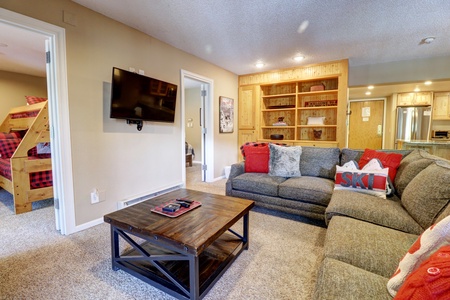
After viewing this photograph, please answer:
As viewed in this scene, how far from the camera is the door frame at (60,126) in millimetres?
2186

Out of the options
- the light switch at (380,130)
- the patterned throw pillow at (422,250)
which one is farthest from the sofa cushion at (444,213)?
the light switch at (380,130)

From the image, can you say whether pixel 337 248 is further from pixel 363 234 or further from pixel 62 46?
pixel 62 46

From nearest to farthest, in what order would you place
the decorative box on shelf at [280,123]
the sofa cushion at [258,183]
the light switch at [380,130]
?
the sofa cushion at [258,183]
the decorative box on shelf at [280,123]
the light switch at [380,130]

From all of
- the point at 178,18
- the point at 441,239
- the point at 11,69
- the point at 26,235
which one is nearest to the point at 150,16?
the point at 178,18

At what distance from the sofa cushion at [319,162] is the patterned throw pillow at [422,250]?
212 cm

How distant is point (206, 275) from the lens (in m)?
1.56

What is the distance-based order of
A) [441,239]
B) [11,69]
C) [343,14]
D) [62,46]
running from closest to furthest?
[441,239], [62,46], [343,14], [11,69]

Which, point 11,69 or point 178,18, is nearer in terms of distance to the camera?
point 178,18

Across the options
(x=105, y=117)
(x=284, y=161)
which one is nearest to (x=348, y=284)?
(x=284, y=161)

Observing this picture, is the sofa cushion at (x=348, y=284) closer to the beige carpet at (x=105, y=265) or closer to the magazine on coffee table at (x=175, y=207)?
the beige carpet at (x=105, y=265)

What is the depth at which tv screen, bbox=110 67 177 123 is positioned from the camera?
256 centimetres

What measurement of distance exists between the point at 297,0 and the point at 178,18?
1.33 meters

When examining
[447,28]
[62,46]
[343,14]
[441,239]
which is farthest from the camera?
[447,28]

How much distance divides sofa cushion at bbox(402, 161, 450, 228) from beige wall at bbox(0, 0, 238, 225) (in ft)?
9.63
